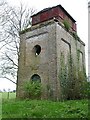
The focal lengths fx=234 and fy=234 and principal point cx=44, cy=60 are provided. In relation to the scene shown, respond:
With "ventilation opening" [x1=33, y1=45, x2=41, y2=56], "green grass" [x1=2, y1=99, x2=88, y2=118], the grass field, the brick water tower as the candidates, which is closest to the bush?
the brick water tower

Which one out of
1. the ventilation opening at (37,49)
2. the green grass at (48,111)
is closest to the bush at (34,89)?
the ventilation opening at (37,49)

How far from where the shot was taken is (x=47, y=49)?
2070cm

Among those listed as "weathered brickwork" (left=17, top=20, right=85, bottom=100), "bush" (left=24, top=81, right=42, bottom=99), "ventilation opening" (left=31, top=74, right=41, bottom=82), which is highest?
"weathered brickwork" (left=17, top=20, right=85, bottom=100)

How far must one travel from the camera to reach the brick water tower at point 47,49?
1966cm

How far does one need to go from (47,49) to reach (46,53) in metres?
0.37

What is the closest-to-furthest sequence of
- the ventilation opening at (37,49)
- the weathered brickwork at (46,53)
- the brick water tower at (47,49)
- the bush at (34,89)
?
1. the weathered brickwork at (46,53)
2. the brick water tower at (47,49)
3. the bush at (34,89)
4. the ventilation opening at (37,49)

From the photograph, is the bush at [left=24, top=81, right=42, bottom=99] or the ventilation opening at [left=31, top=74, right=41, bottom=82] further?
the ventilation opening at [left=31, top=74, right=41, bottom=82]

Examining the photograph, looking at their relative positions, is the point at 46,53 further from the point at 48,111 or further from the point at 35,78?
the point at 48,111

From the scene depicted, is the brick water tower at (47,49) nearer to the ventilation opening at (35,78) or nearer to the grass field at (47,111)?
the ventilation opening at (35,78)

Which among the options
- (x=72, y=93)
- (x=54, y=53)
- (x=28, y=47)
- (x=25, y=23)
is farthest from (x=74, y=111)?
(x=25, y=23)

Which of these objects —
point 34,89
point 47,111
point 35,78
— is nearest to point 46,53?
point 35,78

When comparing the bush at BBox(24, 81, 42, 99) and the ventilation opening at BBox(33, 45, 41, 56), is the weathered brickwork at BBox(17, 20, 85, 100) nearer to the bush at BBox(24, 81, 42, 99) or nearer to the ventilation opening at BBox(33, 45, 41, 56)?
the ventilation opening at BBox(33, 45, 41, 56)

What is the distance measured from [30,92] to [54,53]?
13.0 ft

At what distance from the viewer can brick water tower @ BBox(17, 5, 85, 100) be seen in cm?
1966
